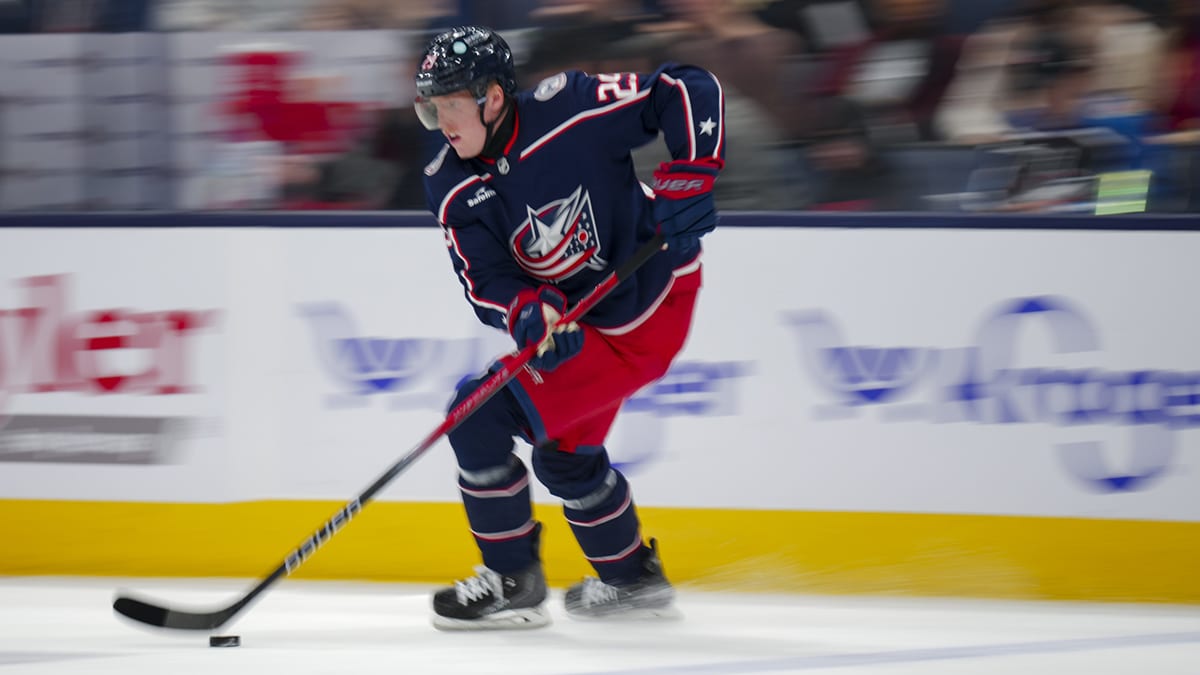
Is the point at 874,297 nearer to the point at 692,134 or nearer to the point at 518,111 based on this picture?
the point at 692,134

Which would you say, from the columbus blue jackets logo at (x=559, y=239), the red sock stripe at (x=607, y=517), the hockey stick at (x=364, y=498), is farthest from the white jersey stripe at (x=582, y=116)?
the red sock stripe at (x=607, y=517)

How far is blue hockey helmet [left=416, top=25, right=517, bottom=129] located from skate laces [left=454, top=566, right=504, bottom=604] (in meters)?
0.93

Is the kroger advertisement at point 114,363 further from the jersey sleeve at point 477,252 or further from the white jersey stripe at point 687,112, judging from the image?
the white jersey stripe at point 687,112

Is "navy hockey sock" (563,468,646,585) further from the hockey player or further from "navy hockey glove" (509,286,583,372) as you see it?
"navy hockey glove" (509,286,583,372)

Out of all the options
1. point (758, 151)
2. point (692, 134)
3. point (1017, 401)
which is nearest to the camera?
point (692, 134)

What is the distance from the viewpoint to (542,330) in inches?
106

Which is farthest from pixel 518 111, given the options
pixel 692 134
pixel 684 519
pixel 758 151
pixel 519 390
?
pixel 684 519

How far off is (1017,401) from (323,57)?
188 cm

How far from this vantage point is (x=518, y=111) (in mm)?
2807

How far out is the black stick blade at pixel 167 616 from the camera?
270cm

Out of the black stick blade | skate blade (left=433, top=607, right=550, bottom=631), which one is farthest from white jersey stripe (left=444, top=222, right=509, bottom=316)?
the black stick blade

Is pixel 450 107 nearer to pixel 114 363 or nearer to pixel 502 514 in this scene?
pixel 502 514

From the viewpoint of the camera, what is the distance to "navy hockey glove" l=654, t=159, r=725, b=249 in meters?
2.74

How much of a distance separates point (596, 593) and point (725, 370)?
0.62m
